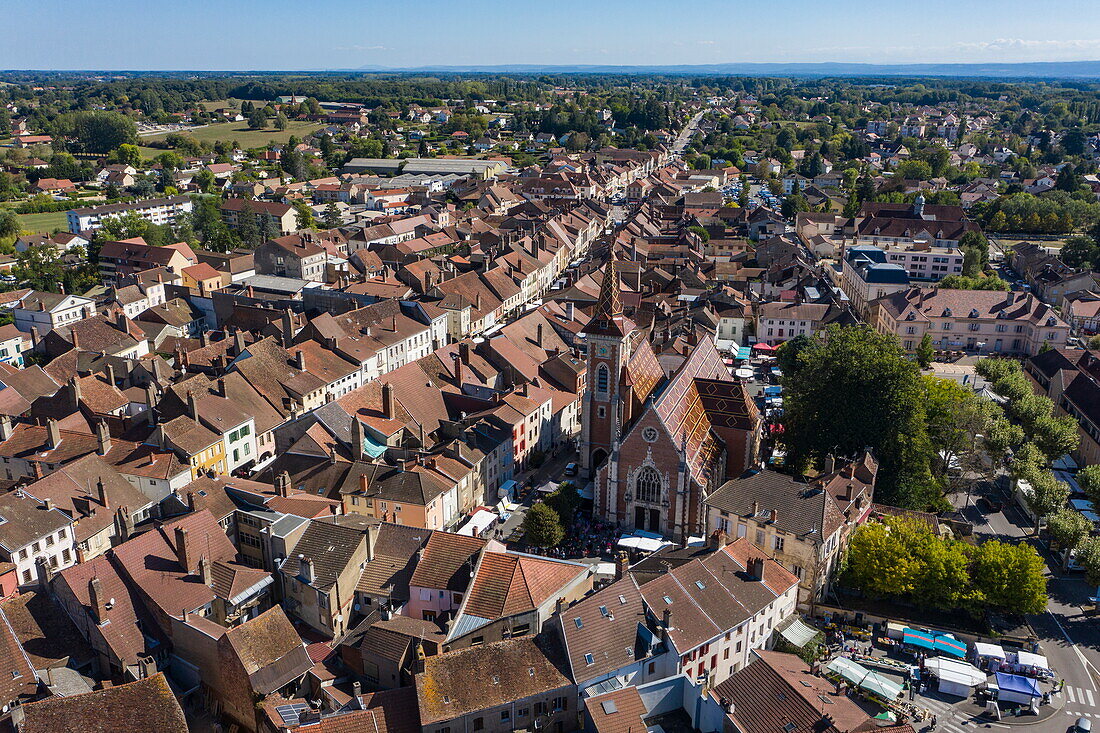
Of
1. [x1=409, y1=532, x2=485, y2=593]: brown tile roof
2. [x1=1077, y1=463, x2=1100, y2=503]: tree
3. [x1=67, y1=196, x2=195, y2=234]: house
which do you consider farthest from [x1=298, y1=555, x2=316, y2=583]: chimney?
[x1=67, y1=196, x2=195, y2=234]: house

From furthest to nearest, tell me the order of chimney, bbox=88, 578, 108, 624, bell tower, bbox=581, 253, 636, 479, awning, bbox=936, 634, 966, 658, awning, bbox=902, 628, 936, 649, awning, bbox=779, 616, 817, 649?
1. bell tower, bbox=581, 253, 636, 479
2. awning, bbox=902, 628, 936, 649
3. awning, bbox=936, 634, 966, 658
4. awning, bbox=779, 616, 817, 649
5. chimney, bbox=88, 578, 108, 624

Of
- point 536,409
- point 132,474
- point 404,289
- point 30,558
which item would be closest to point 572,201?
point 404,289

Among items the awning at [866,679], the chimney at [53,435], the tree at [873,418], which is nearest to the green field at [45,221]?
the chimney at [53,435]

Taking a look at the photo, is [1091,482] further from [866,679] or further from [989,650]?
[866,679]

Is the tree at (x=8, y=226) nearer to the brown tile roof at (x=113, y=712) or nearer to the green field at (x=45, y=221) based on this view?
the green field at (x=45, y=221)

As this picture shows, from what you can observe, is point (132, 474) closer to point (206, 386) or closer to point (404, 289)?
point (206, 386)

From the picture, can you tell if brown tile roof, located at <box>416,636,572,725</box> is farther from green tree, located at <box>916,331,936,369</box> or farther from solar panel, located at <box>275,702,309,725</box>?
green tree, located at <box>916,331,936,369</box>

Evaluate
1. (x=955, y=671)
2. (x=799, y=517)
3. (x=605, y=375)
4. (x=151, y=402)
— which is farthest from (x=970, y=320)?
(x=151, y=402)
